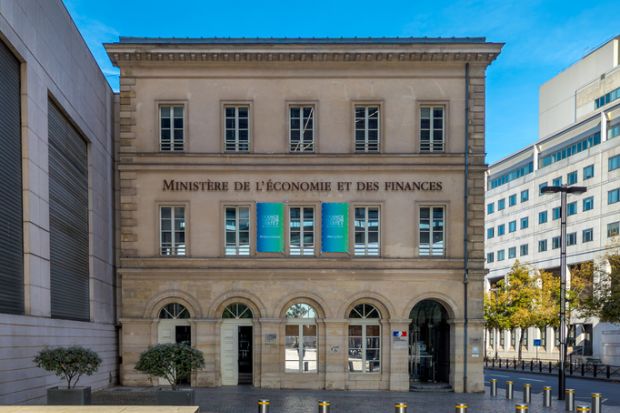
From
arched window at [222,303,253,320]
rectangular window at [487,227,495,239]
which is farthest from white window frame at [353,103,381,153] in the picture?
rectangular window at [487,227,495,239]

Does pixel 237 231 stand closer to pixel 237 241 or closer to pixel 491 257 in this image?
pixel 237 241

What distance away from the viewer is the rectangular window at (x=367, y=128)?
23891 millimetres

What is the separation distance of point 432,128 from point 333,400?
12.0 metres

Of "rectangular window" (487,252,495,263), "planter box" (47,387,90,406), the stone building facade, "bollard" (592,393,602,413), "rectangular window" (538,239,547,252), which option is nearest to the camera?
the stone building facade

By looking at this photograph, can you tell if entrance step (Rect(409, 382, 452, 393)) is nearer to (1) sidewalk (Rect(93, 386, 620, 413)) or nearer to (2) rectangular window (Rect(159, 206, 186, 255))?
(1) sidewalk (Rect(93, 386, 620, 413))

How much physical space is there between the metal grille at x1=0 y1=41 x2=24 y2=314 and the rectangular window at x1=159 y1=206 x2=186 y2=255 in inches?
332

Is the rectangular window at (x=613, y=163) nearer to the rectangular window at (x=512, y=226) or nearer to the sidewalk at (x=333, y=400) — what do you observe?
the rectangular window at (x=512, y=226)

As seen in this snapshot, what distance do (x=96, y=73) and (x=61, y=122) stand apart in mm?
4634

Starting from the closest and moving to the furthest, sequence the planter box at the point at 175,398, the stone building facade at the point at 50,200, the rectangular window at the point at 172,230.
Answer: the stone building facade at the point at 50,200
the planter box at the point at 175,398
the rectangular window at the point at 172,230

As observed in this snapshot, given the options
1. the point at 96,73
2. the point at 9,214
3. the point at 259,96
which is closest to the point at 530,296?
the point at 259,96

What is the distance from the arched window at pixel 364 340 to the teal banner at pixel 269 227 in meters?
4.39

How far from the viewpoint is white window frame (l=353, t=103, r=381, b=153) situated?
2384 cm

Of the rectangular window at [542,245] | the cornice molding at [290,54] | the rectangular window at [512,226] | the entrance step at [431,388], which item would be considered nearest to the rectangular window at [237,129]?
the cornice molding at [290,54]

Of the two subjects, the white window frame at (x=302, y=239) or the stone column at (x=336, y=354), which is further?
the white window frame at (x=302, y=239)
